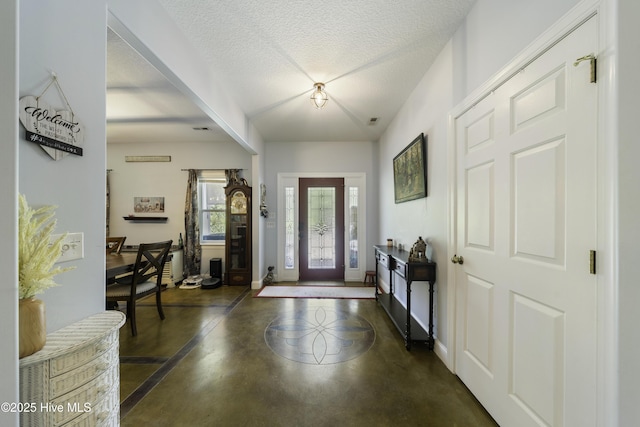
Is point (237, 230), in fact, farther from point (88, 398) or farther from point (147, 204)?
point (88, 398)

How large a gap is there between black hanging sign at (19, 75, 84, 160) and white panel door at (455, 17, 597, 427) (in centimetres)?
218

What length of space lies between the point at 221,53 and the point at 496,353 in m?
3.15

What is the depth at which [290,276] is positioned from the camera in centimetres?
468

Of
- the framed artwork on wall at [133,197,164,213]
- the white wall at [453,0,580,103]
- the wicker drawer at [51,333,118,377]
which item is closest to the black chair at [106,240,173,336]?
the wicker drawer at [51,333,118,377]

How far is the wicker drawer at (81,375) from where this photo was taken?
32.1 inches

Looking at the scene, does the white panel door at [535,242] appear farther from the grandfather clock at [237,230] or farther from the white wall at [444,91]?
the grandfather clock at [237,230]

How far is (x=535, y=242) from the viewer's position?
120 cm

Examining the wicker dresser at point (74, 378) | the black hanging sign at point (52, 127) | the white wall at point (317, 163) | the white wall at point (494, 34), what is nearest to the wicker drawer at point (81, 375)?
the wicker dresser at point (74, 378)

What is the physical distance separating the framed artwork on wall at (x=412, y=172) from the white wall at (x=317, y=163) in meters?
1.35

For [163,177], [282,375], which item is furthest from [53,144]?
[163,177]

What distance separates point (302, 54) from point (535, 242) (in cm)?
225

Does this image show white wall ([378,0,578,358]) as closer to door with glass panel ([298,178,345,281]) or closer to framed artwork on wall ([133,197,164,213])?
door with glass panel ([298,178,345,281])
